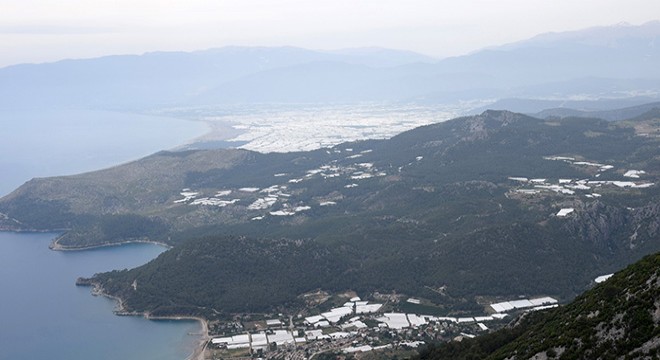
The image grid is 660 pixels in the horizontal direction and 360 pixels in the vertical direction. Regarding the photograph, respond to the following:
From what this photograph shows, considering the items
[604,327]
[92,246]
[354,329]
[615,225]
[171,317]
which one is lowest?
[171,317]

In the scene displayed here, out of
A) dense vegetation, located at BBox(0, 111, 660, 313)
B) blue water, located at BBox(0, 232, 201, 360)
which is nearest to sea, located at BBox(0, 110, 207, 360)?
blue water, located at BBox(0, 232, 201, 360)

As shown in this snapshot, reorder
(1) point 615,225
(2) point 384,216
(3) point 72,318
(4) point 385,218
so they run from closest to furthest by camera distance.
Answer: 1. (3) point 72,318
2. (1) point 615,225
3. (4) point 385,218
4. (2) point 384,216

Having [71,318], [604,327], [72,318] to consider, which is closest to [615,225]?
[604,327]

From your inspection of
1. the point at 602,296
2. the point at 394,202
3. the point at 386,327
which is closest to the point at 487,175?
the point at 394,202

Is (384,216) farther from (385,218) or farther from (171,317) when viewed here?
(171,317)

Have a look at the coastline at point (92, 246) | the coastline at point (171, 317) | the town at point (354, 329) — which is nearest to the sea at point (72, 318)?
the coastline at point (171, 317)

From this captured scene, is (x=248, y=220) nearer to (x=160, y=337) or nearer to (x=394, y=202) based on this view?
(x=394, y=202)
